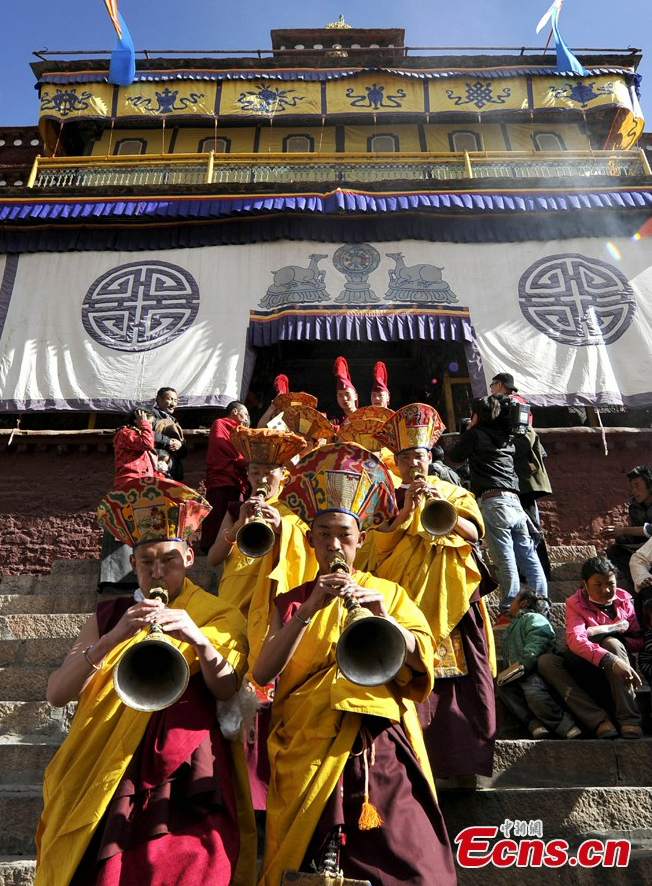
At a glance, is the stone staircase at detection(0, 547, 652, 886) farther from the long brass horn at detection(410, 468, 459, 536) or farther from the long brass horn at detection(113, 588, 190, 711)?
the long brass horn at detection(113, 588, 190, 711)

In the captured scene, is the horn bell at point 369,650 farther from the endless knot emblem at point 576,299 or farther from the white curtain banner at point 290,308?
the endless knot emblem at point 576,299

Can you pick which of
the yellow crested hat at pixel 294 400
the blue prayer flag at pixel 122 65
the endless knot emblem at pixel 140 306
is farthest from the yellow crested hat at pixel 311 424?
the blue prayer flag at pixel 122 65

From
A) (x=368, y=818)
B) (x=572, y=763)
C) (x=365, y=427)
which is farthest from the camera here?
(x=365, y=427)

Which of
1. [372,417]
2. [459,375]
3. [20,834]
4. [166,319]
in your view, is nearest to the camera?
[20,834]

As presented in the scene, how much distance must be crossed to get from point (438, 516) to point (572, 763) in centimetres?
110

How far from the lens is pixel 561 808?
2564 mm

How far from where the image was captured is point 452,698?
2.77 metres

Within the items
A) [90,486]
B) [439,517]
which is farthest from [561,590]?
[90,486]

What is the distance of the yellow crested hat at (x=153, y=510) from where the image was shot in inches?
87.0

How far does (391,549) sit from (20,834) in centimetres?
172

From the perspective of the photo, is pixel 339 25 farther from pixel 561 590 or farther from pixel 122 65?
pixel 561 590

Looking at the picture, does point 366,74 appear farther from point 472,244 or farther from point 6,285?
point 6,285

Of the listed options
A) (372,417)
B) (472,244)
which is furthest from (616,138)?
(372,417)

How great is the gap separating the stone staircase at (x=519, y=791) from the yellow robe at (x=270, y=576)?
0.91 metres
